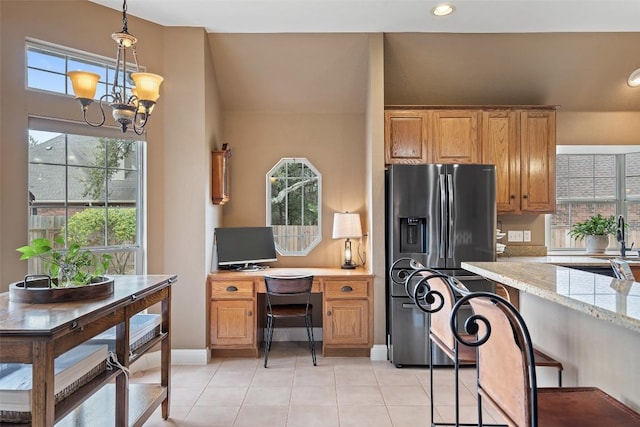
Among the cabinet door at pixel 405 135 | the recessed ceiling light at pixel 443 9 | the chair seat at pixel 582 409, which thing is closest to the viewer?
the chair seat at pixel 582 409

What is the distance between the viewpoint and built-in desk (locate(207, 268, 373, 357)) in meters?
3.78

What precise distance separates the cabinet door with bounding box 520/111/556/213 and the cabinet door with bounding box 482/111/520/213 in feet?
0.24

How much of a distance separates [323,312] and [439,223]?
1.38 m

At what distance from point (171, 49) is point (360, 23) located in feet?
5.76

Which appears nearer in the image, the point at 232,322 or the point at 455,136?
the point at 232,322

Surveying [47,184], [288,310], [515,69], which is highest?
[515,69]

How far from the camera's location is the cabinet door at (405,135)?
392cm

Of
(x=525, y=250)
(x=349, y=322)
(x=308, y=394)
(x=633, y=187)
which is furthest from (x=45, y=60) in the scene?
(x=633, y=187)

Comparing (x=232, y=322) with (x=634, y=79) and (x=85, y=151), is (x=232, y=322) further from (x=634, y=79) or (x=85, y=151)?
(x=634, y=79)

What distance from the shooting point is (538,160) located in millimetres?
3977

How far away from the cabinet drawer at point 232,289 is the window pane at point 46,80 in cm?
204

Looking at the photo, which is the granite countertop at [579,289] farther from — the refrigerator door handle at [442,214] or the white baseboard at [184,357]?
the white baseboard at [184,357]

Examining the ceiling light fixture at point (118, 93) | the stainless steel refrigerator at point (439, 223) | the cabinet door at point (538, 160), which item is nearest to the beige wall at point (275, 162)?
the stainless steel refrigerator at point (439, 223)

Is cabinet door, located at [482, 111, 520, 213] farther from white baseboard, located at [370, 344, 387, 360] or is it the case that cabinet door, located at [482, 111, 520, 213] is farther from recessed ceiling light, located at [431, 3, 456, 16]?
white baseboard, located at [370, 344, 387, 360]
